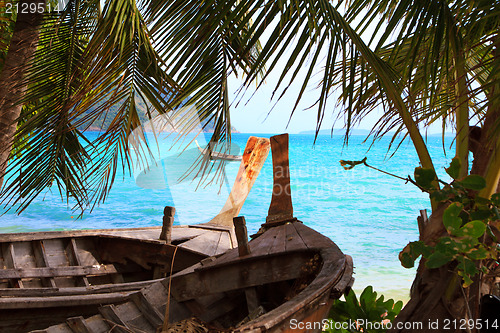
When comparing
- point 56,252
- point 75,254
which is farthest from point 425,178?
point 56,252

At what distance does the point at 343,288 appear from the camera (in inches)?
103

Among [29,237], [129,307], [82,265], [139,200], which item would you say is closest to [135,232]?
[82,265]

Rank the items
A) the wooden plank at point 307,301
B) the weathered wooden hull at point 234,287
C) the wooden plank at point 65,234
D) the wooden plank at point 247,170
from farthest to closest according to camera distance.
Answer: the wooden plank at point 247,170
the wooden plank at point 65,234
the weathered wooden hull at point 234,287
the wooden plank at point 307,301

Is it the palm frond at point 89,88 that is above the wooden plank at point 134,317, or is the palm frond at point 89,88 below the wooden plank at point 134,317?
above

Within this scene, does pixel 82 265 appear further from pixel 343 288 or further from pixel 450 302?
pixel 450 302

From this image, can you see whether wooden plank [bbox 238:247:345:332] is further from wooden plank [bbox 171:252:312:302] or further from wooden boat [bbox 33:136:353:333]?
wooden plank [bbox 171:252:312:302]

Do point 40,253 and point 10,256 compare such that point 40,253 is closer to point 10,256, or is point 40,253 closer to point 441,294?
point 10,256

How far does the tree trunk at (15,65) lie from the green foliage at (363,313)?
124 inches

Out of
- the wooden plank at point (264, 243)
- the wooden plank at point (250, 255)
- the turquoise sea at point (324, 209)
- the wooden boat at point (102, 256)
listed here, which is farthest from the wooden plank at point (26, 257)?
the turquoise sea at point (324, 209)

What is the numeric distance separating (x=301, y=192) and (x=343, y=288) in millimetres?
26158

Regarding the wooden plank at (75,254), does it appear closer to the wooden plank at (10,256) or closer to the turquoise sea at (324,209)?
the wooden plank at (10,256)

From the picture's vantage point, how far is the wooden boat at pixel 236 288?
2.76m

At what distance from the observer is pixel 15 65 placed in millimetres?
3928

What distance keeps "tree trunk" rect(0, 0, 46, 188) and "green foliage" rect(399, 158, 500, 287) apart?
11.6 feet
